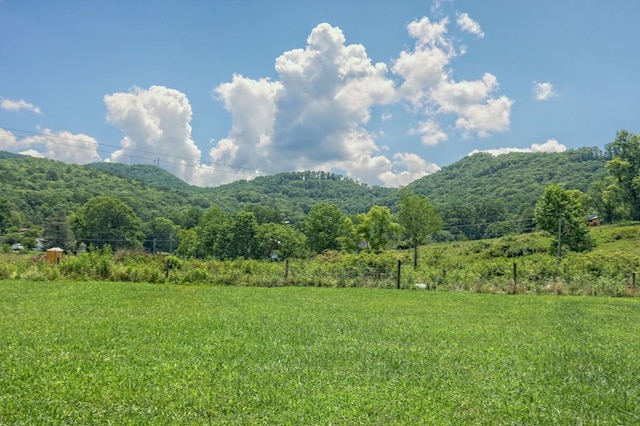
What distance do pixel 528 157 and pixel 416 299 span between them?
195 metres

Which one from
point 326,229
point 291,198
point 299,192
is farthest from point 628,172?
Result: point 299,192

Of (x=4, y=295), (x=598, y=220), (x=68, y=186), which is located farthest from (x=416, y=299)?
(x=68, y=186)

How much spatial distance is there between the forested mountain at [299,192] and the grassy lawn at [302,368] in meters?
88.5

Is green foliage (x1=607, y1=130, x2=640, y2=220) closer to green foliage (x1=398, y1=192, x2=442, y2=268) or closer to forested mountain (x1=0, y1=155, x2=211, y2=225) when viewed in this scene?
green foliage (x1=398, y1=192, x2=442, y2=268)

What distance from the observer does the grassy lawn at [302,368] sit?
16.2 feet

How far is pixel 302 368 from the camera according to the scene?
6.79 meters

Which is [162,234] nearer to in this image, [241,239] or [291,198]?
[241,239]

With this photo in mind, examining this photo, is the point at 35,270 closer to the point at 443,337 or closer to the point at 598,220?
the point at 443,337

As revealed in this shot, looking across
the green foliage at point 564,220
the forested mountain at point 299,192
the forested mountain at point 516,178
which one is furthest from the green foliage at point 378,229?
the forested mountain at point 516,178

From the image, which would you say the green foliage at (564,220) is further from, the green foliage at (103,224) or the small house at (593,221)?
the green foliage at (103,224)

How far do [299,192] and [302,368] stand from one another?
184 meters

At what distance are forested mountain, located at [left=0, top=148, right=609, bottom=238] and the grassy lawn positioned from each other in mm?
88515

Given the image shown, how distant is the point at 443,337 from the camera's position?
32.6 feet

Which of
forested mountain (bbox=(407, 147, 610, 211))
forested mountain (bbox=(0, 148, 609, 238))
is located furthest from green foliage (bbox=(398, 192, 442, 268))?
forested mountain (bbox=(407, 147, 610, 211))
